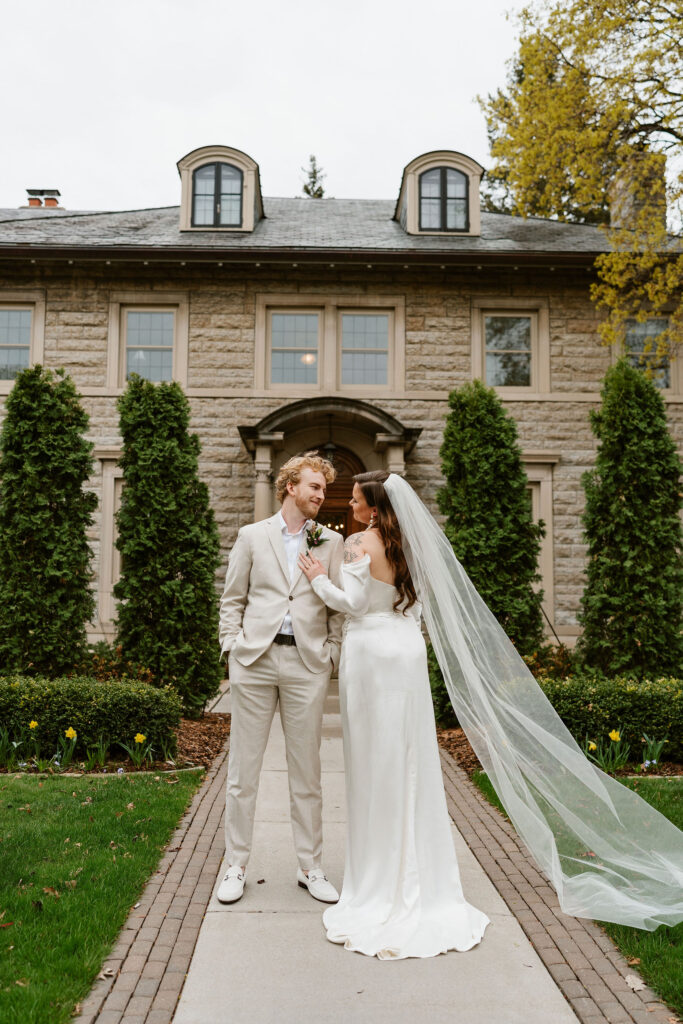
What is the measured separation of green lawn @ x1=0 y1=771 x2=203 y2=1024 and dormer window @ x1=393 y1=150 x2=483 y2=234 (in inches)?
473

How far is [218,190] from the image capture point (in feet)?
48.9

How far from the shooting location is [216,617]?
9.21m

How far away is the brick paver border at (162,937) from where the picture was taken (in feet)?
9.96

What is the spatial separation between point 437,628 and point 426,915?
1.53m

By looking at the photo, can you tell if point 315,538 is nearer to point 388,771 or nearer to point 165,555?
point 388,771

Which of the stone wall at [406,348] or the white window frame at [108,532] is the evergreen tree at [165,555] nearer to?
the stone wall at [406,348]

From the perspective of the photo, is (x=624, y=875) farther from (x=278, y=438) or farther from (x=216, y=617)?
(x=278, y=438)

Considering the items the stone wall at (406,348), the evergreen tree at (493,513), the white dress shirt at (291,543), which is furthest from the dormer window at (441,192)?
the white dress shirt at (291,543)

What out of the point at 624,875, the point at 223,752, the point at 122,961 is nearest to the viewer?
the point at 122,961

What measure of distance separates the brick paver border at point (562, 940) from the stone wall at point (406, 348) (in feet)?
29.7

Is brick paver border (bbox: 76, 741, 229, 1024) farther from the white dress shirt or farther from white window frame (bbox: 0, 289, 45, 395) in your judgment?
white window frame (bbox: 0, 289, 45, 395)

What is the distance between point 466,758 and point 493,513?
3198mm

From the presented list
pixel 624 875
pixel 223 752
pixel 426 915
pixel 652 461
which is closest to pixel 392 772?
pixel 426 915

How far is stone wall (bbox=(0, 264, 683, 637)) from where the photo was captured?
13.8m
